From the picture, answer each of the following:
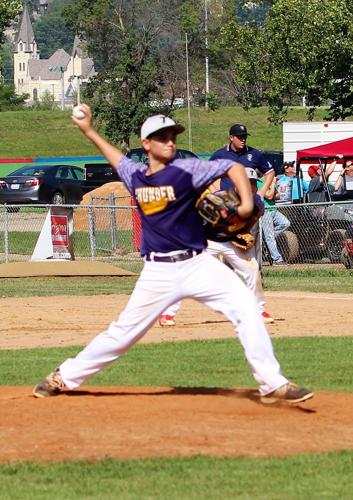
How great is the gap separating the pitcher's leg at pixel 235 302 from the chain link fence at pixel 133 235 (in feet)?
38.3

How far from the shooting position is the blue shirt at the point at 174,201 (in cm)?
765

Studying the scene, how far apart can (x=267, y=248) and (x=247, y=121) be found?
6334 centimetres

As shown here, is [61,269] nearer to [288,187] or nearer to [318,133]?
[288,187]

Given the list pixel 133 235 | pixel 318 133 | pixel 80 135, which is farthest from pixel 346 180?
pixel 80 135

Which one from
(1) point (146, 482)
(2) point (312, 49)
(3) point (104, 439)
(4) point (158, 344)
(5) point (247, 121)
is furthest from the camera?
(5) point (247, 121)

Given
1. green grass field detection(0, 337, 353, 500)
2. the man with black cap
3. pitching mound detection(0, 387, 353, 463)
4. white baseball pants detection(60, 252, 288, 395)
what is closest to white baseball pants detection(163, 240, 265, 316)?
the man with black cap

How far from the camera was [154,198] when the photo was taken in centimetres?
769

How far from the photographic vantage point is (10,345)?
40.7 ft

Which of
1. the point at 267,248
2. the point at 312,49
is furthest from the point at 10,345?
the point at 312,49

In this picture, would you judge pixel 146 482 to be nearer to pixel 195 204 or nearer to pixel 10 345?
pixel 195 204

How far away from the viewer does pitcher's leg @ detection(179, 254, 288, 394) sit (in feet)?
25.3

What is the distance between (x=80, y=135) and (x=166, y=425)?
255 ft

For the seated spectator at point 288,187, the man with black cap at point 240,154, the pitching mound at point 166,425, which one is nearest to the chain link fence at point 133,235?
the seated spectator at point 288,187

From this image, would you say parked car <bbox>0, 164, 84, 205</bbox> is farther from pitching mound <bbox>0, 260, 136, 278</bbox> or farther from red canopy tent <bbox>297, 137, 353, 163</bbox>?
pitching mound <bbox>0, 260, 136, 278</bbox>
